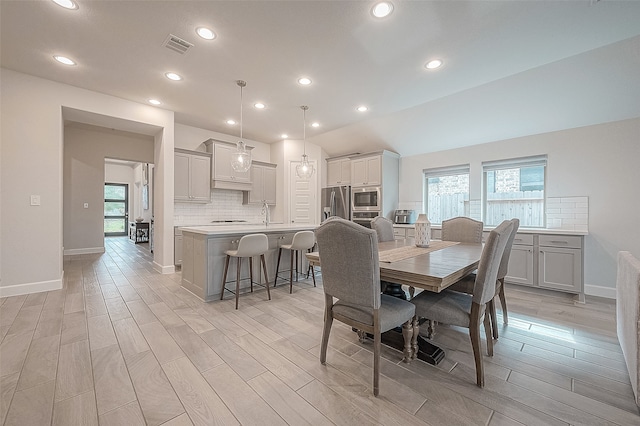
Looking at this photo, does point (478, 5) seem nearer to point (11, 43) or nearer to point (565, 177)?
point (565, 177)

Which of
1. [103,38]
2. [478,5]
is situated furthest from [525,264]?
[103,38]

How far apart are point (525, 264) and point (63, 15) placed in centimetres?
576

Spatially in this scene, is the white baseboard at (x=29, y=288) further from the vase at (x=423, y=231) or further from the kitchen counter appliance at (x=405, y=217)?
the kitchen counter appliance at (x=405, y=217)

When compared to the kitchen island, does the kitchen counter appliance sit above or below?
above

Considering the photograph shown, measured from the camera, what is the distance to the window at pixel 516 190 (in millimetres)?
3953

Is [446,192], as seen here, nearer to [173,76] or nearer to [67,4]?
[173,76]

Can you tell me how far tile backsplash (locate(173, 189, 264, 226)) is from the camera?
5062 mm

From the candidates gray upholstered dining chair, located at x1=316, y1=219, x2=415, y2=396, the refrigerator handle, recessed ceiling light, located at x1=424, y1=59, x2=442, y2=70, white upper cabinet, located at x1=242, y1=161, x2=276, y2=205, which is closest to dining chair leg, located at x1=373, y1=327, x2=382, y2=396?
gray upholstered dining chair, located at x1=316, y1=219, x2=415, y2=396

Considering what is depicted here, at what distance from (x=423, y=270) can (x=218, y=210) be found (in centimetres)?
494

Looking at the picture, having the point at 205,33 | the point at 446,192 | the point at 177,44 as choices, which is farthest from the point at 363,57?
the point at 446,192

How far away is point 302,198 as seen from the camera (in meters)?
6.09

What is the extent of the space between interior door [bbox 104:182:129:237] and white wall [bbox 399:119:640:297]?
12937 mm

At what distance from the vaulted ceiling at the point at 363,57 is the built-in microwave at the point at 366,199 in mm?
1518

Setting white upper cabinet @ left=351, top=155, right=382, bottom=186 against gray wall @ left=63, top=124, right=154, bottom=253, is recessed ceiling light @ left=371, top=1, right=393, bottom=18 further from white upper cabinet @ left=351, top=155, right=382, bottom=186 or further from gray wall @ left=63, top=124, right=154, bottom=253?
gray wall @ left=63, top=124, right=154, bottom=253
